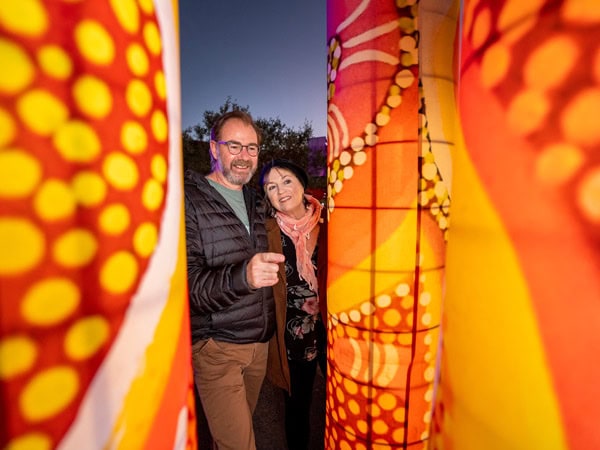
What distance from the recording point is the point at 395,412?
127cm

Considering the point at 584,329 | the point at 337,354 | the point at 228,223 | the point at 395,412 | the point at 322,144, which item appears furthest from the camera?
the point at 322,144

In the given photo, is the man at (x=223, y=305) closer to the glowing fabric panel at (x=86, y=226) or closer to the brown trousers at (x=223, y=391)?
the brown trousers at (x=223, y=391)

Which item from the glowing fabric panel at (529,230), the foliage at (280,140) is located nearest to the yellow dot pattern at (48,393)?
the glowing fabric panel at (529,230)

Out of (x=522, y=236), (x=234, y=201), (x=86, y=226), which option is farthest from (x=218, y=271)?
(x=522, y=236)

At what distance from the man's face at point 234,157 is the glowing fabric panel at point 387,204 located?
24.6 inches

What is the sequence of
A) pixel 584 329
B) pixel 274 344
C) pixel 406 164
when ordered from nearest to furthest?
pixel 584 329 < pixel 406 164 < pixel 274 344

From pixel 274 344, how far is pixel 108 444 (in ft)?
5.34

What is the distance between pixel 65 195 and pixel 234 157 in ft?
4.91

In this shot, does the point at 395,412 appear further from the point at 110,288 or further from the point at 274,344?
the point at 110,288

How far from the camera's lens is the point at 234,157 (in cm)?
177

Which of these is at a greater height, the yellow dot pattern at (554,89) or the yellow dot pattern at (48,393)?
the yellow dot pattern at (554,89)

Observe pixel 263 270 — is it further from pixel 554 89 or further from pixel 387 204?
pixel 554 89

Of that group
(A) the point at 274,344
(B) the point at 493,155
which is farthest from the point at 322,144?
(B) the point at 493,155

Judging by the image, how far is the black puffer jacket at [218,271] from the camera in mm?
1486
